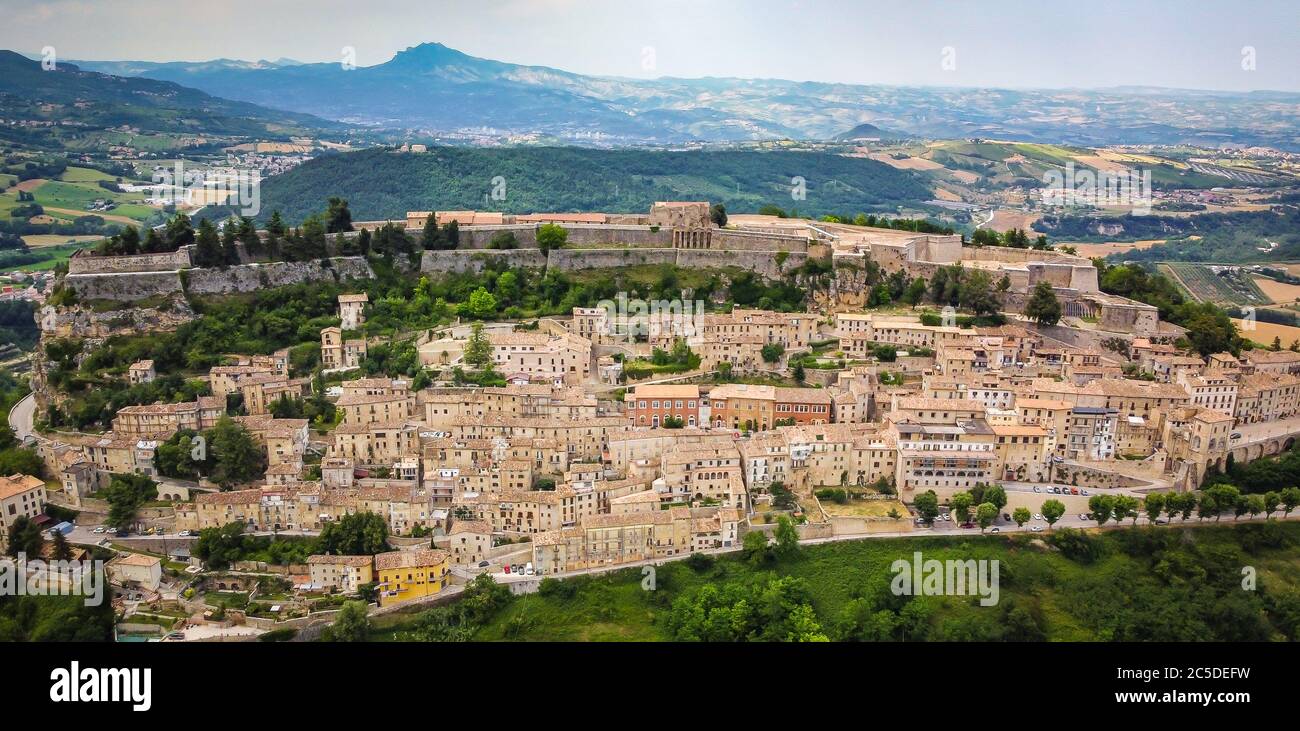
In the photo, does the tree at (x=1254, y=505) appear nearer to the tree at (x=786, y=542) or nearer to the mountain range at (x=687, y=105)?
the tree at (x=786, y=542)

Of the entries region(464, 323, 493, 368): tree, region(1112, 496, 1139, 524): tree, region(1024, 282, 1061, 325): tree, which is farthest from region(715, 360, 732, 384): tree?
region(1112, 496, 1139, 524): tree

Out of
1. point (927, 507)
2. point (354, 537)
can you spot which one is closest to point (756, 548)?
point (927, 507)

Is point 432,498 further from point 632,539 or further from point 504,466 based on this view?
point 632,539

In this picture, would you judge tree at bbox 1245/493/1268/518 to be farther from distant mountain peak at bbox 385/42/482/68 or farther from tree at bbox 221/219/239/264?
distant mountain peak at bbox 385/42/482/68

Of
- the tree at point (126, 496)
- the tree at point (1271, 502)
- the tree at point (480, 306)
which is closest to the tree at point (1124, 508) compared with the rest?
the tree at point (1271, 502)

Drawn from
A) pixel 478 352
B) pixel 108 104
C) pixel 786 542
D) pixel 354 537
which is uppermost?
pixel 108 104

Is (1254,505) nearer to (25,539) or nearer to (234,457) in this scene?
(234,457)

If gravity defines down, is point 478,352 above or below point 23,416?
above
